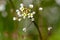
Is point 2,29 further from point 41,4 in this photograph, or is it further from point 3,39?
point 41,4

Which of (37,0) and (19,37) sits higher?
(37,0)

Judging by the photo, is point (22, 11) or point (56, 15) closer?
point (22, 11)

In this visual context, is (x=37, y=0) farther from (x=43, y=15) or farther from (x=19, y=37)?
(x=19, y=37)

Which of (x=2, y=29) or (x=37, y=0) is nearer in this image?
(x=37, y=0)

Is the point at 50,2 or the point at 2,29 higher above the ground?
→ the point at 50,2

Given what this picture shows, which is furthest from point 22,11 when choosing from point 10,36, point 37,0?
point 10,36

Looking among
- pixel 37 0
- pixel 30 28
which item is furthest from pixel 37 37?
pixel 37 0
